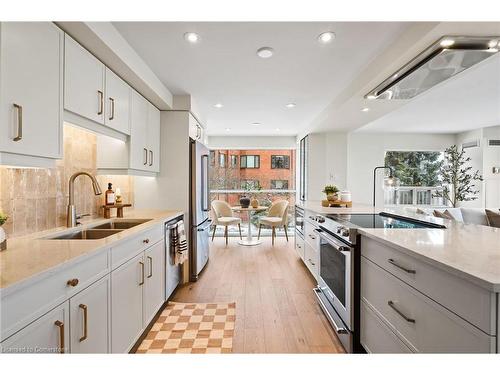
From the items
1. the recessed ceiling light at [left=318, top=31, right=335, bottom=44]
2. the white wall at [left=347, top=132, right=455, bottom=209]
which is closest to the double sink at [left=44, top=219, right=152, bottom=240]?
the recessed ceiling light at [left=318, top=31, right=335, bottom=44]

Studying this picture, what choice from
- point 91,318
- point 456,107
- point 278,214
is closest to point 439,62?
point 91,318

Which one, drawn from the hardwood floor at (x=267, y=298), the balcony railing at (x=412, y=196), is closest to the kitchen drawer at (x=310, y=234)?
the hardwood floor at (x=267, y=298)

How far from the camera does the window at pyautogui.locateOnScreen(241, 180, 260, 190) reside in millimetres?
6320

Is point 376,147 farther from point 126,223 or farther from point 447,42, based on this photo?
point 126,223

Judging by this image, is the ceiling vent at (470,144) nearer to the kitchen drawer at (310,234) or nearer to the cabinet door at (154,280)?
the kitchen drawer at (310,234)

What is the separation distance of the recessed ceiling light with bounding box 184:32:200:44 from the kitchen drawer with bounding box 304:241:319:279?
2388 mm

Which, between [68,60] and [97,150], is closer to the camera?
[68,60]

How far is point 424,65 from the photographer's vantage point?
6.22 feet

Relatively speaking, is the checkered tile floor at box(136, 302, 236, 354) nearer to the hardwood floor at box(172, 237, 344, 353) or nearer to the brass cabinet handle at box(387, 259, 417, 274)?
the hardwood floor at box(172, 237, 344, 353)

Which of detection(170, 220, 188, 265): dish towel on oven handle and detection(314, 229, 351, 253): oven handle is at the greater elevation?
detection(314, 229, 351, 253): oven handle

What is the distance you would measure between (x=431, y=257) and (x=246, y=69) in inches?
88.0
